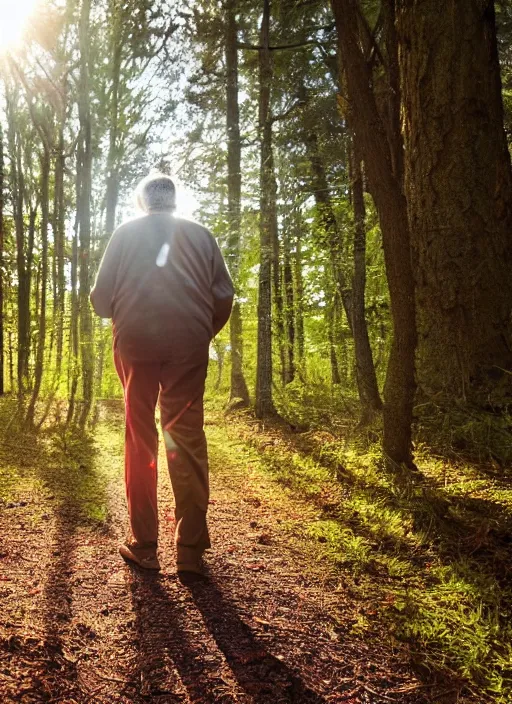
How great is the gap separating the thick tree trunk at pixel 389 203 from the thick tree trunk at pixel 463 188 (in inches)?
33.5

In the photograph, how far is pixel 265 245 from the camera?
7.52m

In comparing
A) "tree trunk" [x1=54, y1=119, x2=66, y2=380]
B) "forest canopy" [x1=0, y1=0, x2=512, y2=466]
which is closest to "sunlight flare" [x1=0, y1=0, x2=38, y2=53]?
"forest canopy" [x1=0, y1=0, x2=512, y2=466]

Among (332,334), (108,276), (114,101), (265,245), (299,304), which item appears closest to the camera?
(108,276)

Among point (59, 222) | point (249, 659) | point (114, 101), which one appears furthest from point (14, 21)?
point (249, 659)

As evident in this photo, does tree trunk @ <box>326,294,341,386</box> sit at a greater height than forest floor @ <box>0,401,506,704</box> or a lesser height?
greater

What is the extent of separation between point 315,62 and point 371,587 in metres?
10.3

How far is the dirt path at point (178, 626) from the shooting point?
1665 millimetres

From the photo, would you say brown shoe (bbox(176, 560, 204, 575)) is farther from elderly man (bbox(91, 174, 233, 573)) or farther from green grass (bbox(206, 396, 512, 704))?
green grass (bbox(206, 396, 512, 704))

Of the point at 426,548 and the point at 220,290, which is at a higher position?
the point at 220,290

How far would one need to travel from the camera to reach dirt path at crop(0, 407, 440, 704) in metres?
1.67

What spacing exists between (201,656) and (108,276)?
2.04m

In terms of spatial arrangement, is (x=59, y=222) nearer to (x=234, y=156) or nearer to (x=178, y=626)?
(x=234, y=156)

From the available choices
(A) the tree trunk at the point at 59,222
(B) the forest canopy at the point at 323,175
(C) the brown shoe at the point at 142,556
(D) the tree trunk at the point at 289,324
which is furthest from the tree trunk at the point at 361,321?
(D) the tree trunk at the point at 289,324

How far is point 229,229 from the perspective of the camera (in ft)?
26.2
